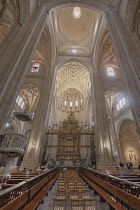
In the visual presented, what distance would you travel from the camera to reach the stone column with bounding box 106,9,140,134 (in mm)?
4899

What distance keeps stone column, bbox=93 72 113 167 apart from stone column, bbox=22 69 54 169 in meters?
5.55

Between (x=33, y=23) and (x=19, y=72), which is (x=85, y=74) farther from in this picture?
(x=19, y=72)

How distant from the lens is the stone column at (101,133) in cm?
893

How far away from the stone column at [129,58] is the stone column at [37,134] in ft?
26.4

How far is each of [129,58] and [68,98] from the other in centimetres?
2117

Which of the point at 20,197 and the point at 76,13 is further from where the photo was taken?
the point at 76,13

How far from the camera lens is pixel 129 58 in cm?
576

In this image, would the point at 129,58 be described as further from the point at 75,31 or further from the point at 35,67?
the point at 75,31

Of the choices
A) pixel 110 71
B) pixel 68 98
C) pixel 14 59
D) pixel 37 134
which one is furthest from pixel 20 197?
pixel 68 98

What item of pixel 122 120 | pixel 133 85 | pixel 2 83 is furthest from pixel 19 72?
pixel 122 120

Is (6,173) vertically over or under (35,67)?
under

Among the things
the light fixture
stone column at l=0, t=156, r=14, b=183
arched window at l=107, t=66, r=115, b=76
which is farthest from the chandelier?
the light fixture

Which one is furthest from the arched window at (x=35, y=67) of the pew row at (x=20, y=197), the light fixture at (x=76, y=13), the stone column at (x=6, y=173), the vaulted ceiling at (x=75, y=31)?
the pew row at (x=20, y=197)

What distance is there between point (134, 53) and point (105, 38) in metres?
10.6
